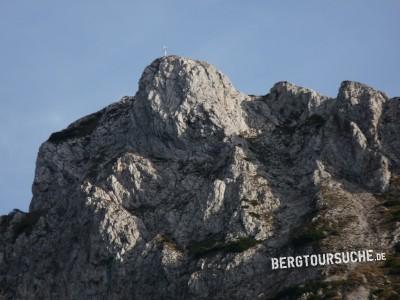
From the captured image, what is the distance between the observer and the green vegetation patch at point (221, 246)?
558 feet

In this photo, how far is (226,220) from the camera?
178750mm

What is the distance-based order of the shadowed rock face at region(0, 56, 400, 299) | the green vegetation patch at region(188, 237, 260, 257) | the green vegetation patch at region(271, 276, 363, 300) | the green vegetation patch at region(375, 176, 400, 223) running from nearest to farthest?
the green vegetation patch at region(271, 276, 363, 300), the shadowed rock face at region(0, 56, 400, 299), the green vegetation patch at region(188, 237, 260, 257), the green vegetation patch at region(375, 176, 400, 223)

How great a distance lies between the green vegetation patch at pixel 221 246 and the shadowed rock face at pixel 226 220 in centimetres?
22

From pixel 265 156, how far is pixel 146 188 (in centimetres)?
2543

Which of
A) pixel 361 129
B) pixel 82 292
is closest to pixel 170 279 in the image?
pixel 82 292

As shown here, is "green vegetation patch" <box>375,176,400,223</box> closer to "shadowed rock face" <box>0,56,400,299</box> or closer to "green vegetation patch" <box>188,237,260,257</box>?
"shadowed rock face" <box>0,56,400,299</box>

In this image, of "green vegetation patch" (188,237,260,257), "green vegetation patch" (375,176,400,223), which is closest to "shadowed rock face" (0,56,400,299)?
"green vegetation patch" (188,237,260,257)

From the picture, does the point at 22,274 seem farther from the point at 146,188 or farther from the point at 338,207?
the point at 338,207

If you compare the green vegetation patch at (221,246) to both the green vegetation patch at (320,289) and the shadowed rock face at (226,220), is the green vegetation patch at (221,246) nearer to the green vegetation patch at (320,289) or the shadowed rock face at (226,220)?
the shadowed rock face at (226,220)

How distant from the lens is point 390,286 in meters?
154

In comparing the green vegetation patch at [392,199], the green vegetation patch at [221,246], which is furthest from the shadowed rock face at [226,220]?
the green vegetation patch at [392,199]

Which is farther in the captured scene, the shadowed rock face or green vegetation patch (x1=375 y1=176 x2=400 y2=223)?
green vegetation patch (x1=375 y1=176 x2=400 y2=223)

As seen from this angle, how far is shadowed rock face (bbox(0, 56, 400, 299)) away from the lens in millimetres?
165625

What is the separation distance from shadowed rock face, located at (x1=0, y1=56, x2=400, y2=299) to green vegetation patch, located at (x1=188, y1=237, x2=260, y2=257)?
0.22 m
